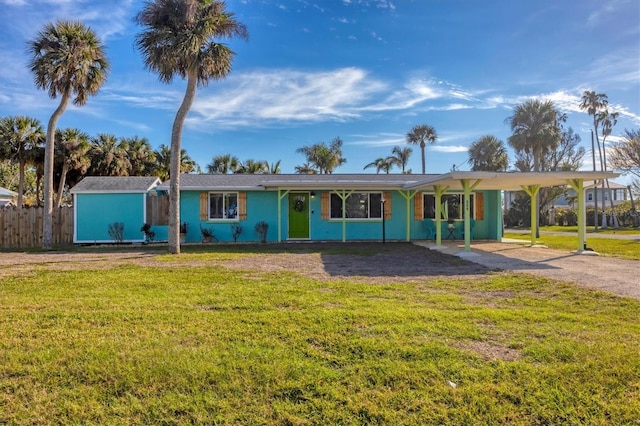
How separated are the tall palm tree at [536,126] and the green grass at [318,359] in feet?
73.6

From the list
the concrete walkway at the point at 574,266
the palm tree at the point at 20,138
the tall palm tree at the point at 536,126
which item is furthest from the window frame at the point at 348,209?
the palm tree at the point at 20,138

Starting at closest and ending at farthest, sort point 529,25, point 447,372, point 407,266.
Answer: point 447,372
point 407,266
point 529,25

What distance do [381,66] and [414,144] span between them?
23.6 meters

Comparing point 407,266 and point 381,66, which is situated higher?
point 381,66

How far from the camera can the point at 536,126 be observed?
2462cm

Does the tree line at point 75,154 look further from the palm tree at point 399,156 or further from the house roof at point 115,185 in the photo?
the palm tree at point 399,156

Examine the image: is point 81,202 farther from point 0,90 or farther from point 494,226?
point 494,226

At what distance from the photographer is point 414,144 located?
124 ft

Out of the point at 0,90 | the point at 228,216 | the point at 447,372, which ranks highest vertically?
the point at 0,90

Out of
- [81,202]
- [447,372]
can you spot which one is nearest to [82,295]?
[447,372]

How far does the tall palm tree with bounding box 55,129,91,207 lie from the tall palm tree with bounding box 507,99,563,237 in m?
27.4

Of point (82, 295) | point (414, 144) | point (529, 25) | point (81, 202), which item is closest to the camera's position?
point (82, 295)

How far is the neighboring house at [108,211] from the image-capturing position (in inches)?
571

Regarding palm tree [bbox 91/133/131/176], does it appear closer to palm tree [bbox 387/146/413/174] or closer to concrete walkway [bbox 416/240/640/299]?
concrete walkway [bbox 416/240/640/299]
